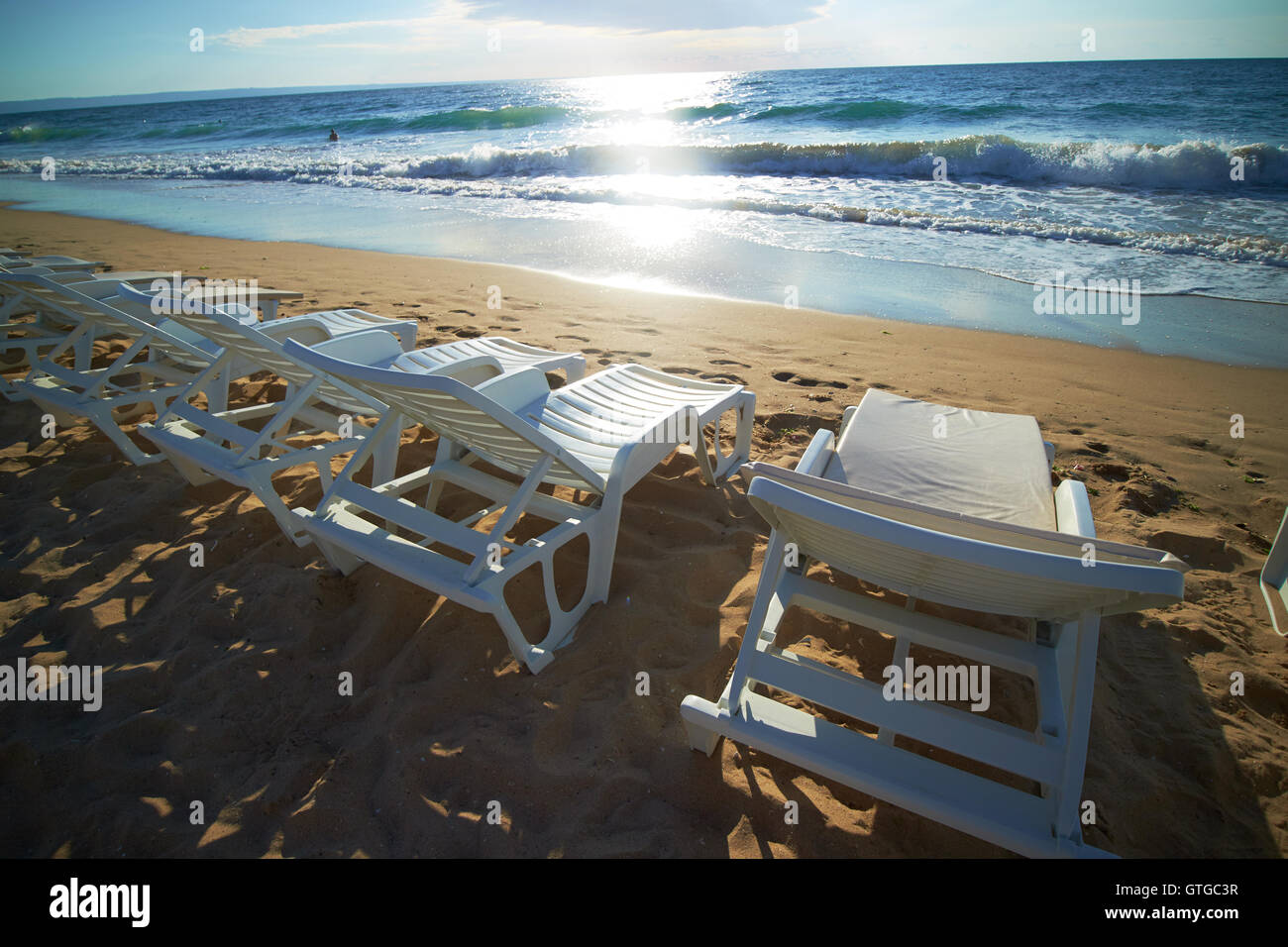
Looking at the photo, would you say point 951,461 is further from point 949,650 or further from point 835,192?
point 835,192

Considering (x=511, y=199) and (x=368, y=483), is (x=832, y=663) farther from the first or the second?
(x=511, y=199)

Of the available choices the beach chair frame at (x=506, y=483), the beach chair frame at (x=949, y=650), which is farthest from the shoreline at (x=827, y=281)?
the beach chair frame at (x=949, y=650)

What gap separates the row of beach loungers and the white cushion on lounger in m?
0.01

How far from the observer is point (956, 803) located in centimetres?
175

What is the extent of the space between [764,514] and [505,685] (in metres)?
1.28

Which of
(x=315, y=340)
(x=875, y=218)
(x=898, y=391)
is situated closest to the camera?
(x=315, y=340)

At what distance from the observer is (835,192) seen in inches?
523

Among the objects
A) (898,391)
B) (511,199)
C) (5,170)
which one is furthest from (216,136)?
(898,391)

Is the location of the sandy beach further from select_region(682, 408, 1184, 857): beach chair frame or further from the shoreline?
the shoreline

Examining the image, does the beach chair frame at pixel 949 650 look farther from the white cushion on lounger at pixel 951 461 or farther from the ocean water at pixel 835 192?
the ocean water at pixel 835 192

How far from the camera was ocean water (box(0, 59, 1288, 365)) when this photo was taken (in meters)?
7.98

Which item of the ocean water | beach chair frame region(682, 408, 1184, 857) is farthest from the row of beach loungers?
the ocean water

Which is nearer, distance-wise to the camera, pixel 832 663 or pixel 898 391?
pixel 832 663
